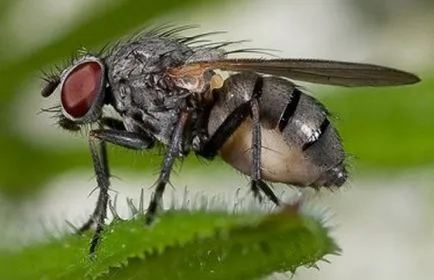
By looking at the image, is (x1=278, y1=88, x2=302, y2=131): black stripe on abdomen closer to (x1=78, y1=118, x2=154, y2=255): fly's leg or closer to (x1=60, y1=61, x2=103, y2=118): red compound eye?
(x1=78, y1=118, x2=154, y2=255): fly's leg

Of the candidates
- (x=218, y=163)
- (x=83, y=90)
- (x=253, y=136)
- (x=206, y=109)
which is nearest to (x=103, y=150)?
(x=83, y=90)

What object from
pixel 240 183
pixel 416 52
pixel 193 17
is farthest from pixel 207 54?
pixel 416 52

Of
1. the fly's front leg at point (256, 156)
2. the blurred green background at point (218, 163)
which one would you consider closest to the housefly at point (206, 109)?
the fly's front leg at point (256, 156)

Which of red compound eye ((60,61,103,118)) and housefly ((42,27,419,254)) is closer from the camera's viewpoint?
housefly ((42,27,419,254))

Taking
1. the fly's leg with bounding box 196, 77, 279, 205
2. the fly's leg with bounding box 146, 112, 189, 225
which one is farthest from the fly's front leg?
the fly's leg with bounding box 146, 112, 189, 225

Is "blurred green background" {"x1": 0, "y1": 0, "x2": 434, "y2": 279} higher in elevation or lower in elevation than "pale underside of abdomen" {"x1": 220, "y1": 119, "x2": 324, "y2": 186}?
lower

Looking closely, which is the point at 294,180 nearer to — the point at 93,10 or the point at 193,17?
the point at 93,10

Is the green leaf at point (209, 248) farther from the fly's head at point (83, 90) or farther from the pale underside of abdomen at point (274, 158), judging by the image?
the fly's head at point (83, 90)
